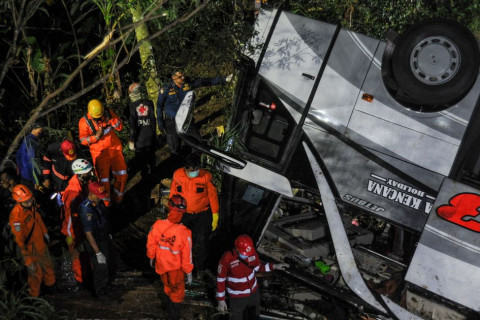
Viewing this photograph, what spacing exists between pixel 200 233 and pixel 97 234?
1.36 m

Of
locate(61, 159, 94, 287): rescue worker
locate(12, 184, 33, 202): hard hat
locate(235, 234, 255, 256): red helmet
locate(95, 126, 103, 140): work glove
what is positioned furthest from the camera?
locate(95, 126, 103, 140): work glove

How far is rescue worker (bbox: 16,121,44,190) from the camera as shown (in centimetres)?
629

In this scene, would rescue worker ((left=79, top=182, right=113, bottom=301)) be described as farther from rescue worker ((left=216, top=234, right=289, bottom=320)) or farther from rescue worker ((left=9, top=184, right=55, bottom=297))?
rescue worker ((left=216, top=234, right=289, bottom=320))

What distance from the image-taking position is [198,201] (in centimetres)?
592

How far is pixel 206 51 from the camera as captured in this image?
7406 mm

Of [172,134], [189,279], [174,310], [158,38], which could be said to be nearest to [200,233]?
[189,279]

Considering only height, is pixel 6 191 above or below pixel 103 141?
below

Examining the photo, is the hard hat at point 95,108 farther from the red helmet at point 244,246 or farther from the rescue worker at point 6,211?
the red helmet at point 244,246

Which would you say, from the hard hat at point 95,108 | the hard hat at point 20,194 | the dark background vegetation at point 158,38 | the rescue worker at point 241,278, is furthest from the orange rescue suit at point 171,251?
the hard hat at point 95,108

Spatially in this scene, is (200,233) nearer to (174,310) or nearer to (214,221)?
(214,221)

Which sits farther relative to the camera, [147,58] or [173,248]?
[147,58]

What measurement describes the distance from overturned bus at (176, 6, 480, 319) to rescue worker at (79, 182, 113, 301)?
1211 millimetres

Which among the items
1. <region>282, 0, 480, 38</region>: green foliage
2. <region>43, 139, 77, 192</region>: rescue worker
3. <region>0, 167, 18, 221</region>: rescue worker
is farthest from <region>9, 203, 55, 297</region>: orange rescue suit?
<region>282, 0, 480, 38</region>: green foliage

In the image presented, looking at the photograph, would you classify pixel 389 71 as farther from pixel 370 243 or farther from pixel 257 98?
pixel 370 243
